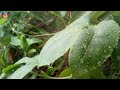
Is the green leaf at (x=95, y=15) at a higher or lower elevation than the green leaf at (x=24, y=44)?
higher

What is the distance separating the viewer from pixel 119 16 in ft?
1.97

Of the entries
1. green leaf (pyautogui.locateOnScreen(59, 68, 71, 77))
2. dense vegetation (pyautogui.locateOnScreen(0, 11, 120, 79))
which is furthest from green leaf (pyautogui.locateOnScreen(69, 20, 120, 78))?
green leaf (pyautogui.locateOnScreen(59, 68, 71, 77))

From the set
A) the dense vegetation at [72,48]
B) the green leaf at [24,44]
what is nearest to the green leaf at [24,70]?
the dense vegetation at [72,48]

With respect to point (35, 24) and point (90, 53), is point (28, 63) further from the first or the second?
point (35, 24)

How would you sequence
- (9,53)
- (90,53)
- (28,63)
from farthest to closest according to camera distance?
(9,53) → (28,63) → (90,53)

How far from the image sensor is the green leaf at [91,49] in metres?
0.46

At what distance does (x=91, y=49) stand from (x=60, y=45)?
2.5 inches

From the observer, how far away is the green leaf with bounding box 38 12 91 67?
48 centimetres

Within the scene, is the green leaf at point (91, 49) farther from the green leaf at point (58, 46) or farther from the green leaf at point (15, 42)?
the green leaf at point (15, 42)

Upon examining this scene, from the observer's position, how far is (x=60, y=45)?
499 mm

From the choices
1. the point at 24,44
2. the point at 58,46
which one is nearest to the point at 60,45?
the point at 58,46
